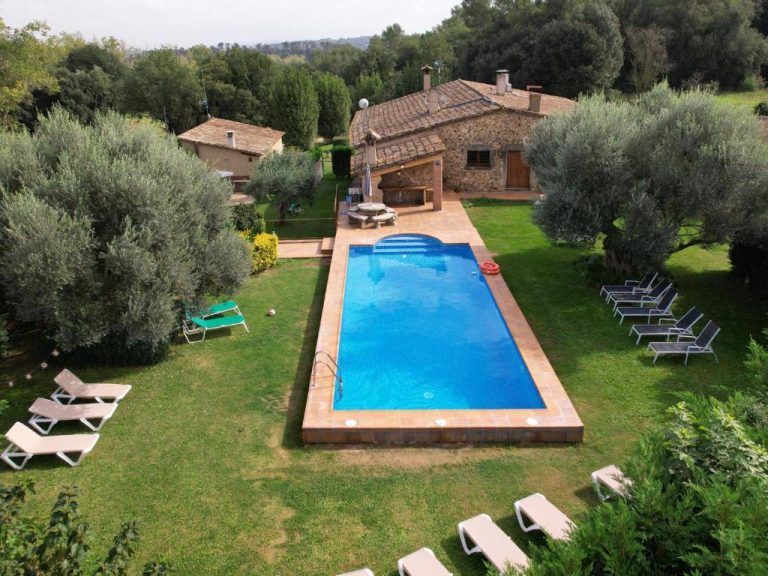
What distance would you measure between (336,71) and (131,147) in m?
87.8

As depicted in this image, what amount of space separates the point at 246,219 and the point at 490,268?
382 inches

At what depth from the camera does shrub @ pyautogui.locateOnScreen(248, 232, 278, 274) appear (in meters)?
19.7

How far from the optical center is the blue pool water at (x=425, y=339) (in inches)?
485

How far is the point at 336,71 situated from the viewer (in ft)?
311

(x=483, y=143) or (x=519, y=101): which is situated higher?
(x=519, y=101)

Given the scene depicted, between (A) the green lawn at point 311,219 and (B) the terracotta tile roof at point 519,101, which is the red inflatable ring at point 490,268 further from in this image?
(B) the terracotta tile roof at point 519,101

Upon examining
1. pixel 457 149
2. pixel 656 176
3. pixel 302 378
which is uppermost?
pixel 457 149

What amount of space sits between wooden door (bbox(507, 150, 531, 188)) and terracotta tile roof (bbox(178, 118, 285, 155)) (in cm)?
1628

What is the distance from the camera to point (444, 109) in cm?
2998

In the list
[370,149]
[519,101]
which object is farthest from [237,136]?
[519,101]

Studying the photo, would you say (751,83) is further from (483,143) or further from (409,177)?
(409,177)

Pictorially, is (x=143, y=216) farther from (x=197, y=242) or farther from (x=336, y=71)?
(x=336, y=71)

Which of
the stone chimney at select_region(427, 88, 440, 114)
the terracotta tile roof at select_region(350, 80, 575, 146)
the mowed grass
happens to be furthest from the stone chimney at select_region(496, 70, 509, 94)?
the mowed grass

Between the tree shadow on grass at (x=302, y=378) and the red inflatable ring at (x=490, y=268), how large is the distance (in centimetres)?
542
